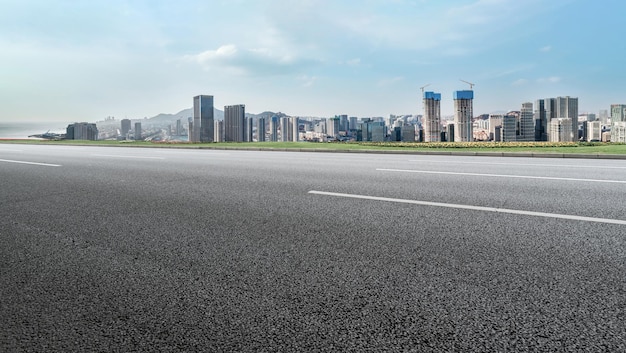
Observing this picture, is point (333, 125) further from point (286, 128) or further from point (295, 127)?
point (286, 128)

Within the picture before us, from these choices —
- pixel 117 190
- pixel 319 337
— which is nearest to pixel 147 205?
pixel 117 190

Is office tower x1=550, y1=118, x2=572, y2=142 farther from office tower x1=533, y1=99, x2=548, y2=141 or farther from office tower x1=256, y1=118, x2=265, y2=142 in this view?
office tower x1=256, y1=118, x2=265, y2=142

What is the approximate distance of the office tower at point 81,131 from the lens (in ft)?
127

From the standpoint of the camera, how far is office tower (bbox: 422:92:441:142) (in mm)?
42719

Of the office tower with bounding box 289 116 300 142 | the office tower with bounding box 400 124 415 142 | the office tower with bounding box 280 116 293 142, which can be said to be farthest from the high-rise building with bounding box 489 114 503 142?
the office tower with bounding box 280 116 293 142

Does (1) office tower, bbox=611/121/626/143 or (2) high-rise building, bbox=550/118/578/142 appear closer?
(1) office tower, bbox=611/121/626/143

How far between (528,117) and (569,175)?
30.7m

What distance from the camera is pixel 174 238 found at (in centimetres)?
400

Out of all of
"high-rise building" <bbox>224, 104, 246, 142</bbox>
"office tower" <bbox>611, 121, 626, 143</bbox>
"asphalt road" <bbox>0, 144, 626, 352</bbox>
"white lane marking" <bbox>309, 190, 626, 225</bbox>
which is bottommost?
"asphalt road" <bbox>0, 144, 626, 352</bbox>

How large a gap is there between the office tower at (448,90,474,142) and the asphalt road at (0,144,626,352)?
3055 cm

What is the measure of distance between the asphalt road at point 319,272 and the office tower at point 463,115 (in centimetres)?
3055

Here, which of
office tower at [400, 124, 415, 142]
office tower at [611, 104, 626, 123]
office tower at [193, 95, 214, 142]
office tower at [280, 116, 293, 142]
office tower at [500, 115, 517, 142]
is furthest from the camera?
office tower at [280, 116, 293, 142]

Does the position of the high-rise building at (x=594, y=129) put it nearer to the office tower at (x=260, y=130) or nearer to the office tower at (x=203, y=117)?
the office tower at (x=203, y=117)

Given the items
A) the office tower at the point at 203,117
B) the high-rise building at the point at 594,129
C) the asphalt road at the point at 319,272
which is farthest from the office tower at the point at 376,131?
the asphalt road at the point at 319,272
